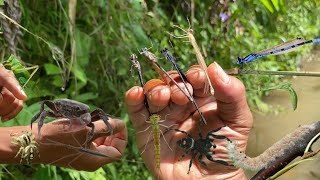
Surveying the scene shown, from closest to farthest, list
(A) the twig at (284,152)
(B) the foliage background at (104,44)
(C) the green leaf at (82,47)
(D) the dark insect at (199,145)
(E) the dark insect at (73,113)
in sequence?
(A) the twig at (284,152) → (E) the dark insect at (73,113) → (D) the dark insect at (199,145) → (B) the foliage background at (104,44) → (C) the green leaf at (82,47)

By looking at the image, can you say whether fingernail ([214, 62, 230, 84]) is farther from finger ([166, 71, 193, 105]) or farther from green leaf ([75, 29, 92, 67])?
green leaf ([75, 29, 92, 67])

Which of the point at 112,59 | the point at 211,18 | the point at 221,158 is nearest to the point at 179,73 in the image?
the point at 221,158

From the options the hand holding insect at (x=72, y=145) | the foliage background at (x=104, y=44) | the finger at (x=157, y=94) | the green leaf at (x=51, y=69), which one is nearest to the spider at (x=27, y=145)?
the hand holding insect at (x=72, y=145)

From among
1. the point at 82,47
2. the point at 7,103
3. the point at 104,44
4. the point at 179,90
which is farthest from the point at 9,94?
the point at 104,44

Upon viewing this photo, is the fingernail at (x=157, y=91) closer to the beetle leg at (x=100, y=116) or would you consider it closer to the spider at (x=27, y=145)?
the beetle leg at (x=100, y=116)

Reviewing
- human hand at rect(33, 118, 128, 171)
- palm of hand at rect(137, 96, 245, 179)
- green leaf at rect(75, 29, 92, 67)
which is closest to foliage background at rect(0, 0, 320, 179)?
green leaf at rect(75, 29, 92, 67)

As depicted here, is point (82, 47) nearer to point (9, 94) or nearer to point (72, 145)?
point (9, 94)

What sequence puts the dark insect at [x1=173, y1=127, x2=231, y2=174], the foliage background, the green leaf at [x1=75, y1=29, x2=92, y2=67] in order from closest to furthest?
the dark insect at [x1=173, y1=127, x2=231, y2=174] → the foliage background → the green leaf at [x1=75, y1=29, x2=92, y2=67]
